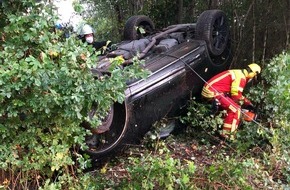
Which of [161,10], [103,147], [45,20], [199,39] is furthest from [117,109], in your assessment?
[161,10]

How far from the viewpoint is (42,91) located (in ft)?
9.37

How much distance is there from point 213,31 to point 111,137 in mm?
2768

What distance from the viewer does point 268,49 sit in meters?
7.59

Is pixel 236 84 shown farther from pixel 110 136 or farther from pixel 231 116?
pixel 110 136

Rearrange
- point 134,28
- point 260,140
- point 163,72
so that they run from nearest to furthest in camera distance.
Answer: point 163,72
point 260,140
point 134,28

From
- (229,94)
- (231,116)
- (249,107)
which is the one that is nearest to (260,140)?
(231,116)

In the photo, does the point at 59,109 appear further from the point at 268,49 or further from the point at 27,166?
the point at 268,49

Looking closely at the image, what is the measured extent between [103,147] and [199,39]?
2563 mm

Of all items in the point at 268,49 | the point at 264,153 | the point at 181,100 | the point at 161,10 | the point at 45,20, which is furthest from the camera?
the point at 161,10

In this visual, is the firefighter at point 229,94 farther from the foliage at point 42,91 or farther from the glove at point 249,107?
the foliage at point 42,91

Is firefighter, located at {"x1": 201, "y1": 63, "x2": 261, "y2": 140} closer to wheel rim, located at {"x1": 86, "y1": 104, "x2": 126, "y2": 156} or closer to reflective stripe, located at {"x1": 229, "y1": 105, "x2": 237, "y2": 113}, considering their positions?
reflective stripe, located at {"x1": 229, "y1": 105, "x2": 237, "y2": 113}

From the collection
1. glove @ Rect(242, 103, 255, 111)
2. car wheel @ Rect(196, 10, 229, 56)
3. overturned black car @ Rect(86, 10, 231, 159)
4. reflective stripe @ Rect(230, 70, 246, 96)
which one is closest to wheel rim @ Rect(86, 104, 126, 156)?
overturned black car @ Rect(86, 10, 231, 159)

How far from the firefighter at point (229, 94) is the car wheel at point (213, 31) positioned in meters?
0.47

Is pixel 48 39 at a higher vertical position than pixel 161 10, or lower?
higher
